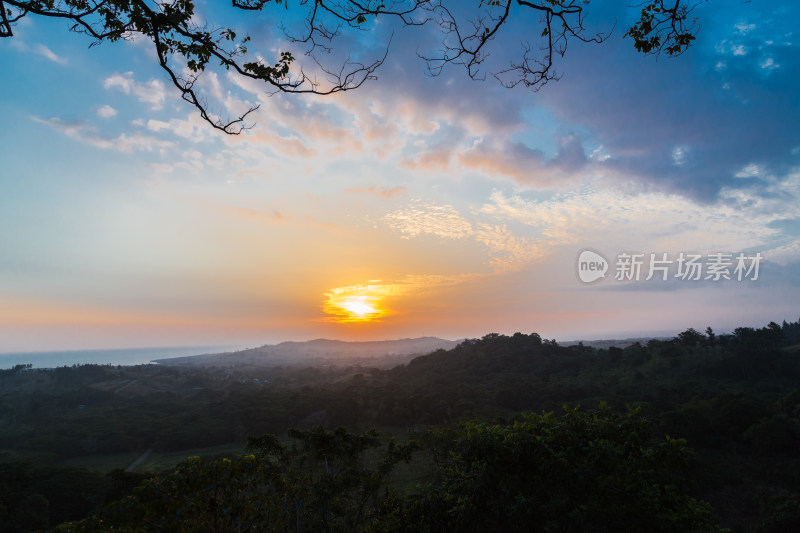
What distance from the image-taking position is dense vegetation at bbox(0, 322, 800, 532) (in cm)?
638

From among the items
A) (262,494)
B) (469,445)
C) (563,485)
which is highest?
Answer: (469,445)

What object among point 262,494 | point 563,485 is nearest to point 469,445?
point 563,485

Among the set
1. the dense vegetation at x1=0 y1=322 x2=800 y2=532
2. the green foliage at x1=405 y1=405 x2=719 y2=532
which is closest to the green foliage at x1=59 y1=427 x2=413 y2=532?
the dense vegetation at x1=0 y1=322 x2=800 y2=532

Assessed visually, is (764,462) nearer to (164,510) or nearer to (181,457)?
(164,510)

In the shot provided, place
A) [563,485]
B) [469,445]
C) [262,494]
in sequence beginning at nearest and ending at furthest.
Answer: [563,485], [469,445], [262,494]

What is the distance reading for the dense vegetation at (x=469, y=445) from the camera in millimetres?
6375

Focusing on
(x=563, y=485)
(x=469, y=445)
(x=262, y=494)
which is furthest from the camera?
(x=262, y=494)

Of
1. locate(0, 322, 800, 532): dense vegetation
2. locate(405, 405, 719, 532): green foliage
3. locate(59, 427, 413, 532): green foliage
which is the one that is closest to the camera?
locate(59, 427, 413, 532): green foliage

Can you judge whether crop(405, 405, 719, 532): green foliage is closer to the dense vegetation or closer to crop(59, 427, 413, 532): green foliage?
the dense vegetation

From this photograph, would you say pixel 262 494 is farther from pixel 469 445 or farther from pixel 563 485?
pixel 563 485

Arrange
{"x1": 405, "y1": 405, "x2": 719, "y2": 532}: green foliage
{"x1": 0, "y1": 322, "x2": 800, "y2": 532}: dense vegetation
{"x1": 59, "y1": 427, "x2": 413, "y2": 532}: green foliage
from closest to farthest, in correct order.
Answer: {"x1": 59, "y1": 427, "x2": 413, "y2": 532}: green foliage → {"x1": 405, "y1": 405, "x2": 719, "y2": 532}: green foliage → {"x1": 0, "y1": 322, "x2": 800, "y2": 532}: dense vegetation

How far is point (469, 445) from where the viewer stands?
24.5 ft

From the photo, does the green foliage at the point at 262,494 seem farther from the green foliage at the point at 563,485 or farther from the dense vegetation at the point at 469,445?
the green foliage at the point at 563,485

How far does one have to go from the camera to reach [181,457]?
35250 millimetres
